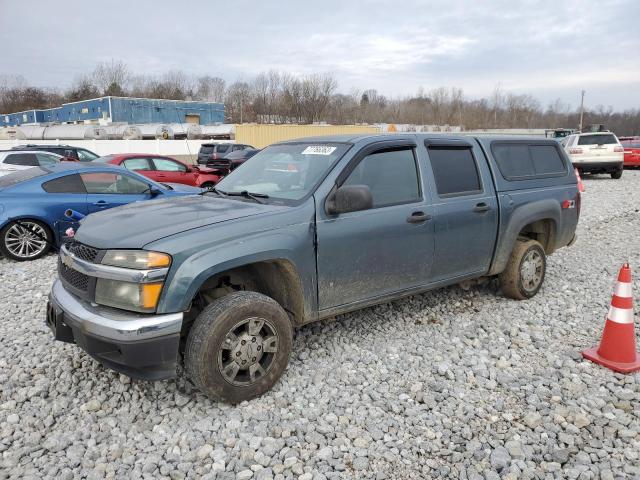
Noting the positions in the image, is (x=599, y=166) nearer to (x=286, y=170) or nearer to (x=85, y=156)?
(x=286, y=170)

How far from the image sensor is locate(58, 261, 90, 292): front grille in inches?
→ 129

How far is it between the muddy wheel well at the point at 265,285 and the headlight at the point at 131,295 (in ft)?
1.68

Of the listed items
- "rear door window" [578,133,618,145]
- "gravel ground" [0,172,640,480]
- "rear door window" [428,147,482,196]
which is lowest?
"gravel ground" [0,172,640,480]

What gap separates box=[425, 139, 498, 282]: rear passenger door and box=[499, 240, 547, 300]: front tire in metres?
0.44

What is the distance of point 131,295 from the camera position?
304 cm

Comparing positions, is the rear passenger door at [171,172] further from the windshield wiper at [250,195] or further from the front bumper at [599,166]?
the front bumper at [599,166]

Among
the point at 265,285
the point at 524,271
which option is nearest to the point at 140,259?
the point at 265,285

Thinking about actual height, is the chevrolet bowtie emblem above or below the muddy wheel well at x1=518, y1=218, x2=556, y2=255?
above

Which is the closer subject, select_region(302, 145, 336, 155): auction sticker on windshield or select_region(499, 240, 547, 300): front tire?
select_region(302, 145, 336, 155): auction sticker on windshield

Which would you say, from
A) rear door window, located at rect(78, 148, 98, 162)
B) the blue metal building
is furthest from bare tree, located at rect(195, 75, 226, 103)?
rear door window, located at rect(78, 148, 98, 162)

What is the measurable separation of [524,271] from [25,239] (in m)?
6.73

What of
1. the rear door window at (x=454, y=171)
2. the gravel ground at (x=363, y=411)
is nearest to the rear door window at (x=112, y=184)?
the gravel ground at (x=363, y=411)

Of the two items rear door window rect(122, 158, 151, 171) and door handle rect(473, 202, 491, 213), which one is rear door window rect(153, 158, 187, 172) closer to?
rear door window rect(122, 158, 151, 171)

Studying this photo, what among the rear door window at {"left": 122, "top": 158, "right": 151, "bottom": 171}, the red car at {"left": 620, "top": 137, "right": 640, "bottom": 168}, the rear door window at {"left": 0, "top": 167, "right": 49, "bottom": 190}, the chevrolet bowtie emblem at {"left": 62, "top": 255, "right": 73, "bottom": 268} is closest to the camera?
the chevrolet bowtie emblem at {"left": 62, "top": 255, "right": 73, "bottom": 268}
